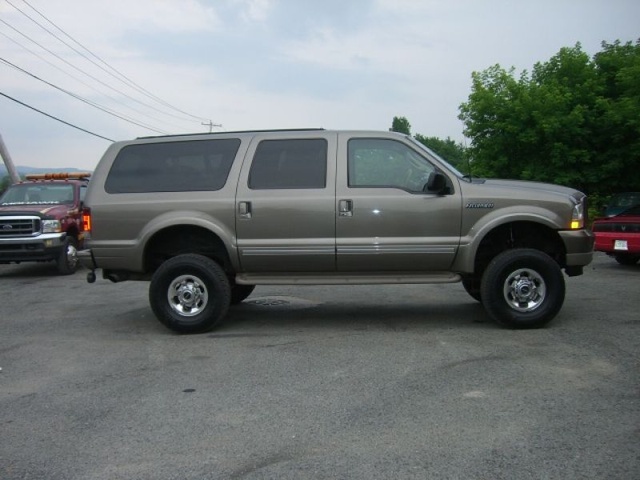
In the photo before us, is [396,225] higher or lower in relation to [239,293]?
higher

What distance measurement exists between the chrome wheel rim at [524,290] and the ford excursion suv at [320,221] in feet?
0.04

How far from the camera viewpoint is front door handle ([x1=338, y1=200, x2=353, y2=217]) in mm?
6383

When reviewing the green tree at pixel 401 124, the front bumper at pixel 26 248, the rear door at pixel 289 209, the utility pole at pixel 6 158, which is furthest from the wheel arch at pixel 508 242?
the green tree at pixel 401 124

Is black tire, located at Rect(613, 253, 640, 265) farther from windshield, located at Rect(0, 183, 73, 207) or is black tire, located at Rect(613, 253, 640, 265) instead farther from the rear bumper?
windshield, located at Rect(0, 183, 73, 207)

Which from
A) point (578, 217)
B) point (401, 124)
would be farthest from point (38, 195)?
point (401, 124)

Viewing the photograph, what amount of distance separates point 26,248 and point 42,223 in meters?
0.56

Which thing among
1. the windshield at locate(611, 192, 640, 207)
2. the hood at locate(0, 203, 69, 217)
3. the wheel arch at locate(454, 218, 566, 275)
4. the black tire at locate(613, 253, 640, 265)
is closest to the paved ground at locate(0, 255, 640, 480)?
the wheel arch at locate(454, 218, 566, 275)

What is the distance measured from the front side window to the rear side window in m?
→ 1.32

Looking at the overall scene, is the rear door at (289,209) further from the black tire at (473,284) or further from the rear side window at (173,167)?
the black tire at (473,284)

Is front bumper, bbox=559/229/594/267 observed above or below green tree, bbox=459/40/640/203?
below

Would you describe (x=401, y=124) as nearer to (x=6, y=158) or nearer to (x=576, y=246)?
(x=6, y=158)

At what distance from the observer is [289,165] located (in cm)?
662

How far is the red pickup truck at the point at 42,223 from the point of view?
11.9 metres

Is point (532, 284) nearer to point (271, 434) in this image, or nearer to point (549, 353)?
point (549, 353)
